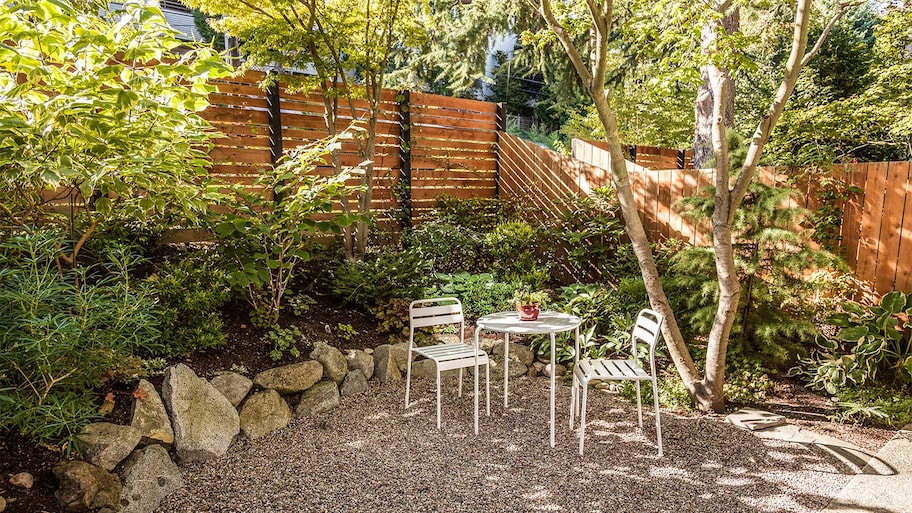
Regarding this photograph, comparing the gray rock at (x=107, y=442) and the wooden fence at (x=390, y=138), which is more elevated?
the wooden fence at (x=390, y=138)

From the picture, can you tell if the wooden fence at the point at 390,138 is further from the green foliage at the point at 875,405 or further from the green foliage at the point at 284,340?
the green foliage at the point at 875,405

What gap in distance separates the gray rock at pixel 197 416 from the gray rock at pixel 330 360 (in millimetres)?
720

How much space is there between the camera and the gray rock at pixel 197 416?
291 cm

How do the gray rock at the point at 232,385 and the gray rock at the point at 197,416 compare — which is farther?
the gray rock at the point at 232,385

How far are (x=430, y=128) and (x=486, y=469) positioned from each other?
15.5 ft

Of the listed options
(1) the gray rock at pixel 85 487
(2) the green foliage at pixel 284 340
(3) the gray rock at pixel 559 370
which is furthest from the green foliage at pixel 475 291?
(1) the gray rock at pixel 85 487

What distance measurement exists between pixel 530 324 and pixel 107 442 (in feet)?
7.89

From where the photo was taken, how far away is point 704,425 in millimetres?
3531

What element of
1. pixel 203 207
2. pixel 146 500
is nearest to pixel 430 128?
pixel 203 207

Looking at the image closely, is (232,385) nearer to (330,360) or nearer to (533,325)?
(330,360)

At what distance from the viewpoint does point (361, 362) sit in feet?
13.1

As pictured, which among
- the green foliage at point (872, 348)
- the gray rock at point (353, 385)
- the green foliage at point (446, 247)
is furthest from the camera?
the green foliage at point (446, 247)

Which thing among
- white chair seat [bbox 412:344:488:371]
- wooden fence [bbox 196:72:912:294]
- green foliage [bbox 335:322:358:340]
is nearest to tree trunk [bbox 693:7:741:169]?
wooden fence [bbox 196:72:912:294]

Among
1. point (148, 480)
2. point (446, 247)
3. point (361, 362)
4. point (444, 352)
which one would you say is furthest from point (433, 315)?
point (148, 480)
